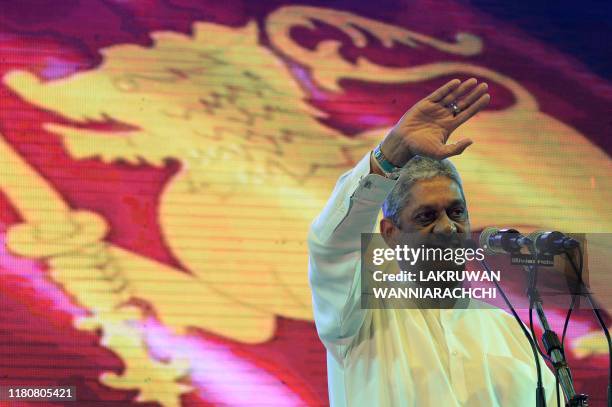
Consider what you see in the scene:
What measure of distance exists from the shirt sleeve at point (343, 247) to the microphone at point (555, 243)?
0.37 meters

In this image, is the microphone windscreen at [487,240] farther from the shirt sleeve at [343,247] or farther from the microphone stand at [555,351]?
the shirt sleeve at [343,247]

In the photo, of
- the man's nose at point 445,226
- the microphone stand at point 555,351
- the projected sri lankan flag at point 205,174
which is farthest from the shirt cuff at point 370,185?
the projected sri lankan flag at point 205,174

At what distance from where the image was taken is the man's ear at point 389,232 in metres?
2.05

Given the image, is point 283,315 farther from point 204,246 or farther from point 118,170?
point 118,170

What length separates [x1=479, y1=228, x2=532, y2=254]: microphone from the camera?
58.3 inches

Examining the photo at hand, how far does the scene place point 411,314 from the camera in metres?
2.00

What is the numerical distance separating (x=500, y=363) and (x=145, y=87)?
249 cm

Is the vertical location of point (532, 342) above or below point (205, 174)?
below

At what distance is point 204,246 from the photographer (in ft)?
12.6

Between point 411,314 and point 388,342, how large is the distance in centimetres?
11

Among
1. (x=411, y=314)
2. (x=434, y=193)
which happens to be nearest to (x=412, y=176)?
(x=434, y=193)

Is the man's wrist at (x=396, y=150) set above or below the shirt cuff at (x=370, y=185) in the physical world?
above

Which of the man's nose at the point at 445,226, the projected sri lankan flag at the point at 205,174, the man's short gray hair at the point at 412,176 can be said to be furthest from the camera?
the projected sri lankan flag at the point at 205,174

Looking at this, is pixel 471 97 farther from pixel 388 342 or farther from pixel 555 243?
pixel 388 342
